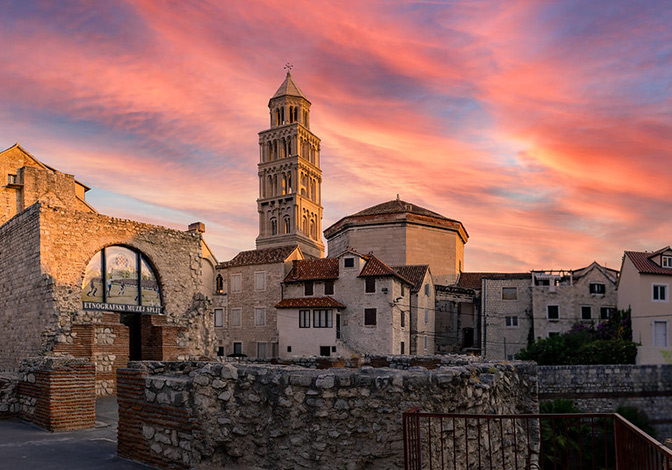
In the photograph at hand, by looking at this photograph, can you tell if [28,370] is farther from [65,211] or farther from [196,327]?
[196,327]

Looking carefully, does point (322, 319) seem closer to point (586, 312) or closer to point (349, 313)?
point (349, 313)

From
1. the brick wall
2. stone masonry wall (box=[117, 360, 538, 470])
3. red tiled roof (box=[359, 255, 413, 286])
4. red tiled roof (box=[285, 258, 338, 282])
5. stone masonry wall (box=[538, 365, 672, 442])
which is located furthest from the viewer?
red tiled roof (box=[285, 258, 338, 282])

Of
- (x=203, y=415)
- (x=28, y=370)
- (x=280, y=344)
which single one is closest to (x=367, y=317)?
(x=280, y=344)

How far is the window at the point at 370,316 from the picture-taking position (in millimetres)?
37219

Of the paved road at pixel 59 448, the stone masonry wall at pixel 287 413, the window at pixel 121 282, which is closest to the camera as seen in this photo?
the stone masonry wall at pixel 287 413

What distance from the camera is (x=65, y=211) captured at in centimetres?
1939

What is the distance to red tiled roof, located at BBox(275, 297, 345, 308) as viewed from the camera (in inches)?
1482

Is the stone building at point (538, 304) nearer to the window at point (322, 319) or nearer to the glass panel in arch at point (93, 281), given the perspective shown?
the window at point (322, 319)

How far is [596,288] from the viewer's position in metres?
39.7

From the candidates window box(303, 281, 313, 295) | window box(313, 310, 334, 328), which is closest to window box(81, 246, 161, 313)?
window box(313, 310, 334, 328)

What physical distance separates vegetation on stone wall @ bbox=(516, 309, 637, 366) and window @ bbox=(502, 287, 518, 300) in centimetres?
538

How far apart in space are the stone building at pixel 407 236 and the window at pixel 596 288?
13.7 metres

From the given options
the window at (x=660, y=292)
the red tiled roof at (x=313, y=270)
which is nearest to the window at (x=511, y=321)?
the window at (x=660, y=292)

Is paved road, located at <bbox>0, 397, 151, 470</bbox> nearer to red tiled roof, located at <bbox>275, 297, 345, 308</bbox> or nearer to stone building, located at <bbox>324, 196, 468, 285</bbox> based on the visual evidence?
red tiled roof, located at <bbox>275, 297, 345, 308</bbox>
